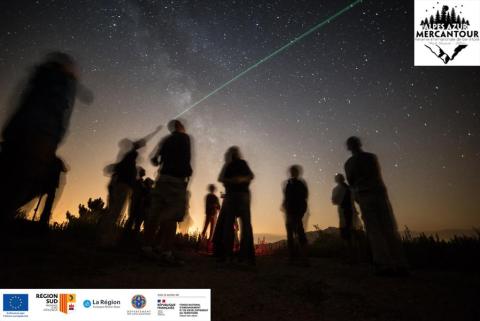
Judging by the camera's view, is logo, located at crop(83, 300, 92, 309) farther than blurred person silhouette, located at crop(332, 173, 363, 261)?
No

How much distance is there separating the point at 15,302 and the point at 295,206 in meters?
4.59

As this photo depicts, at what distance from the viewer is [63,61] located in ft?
9.05

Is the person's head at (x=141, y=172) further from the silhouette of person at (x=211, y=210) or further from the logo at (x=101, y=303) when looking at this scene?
the logo at (x=101, y=303)

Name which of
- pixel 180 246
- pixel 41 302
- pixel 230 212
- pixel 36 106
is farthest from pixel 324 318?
pixel 180 246

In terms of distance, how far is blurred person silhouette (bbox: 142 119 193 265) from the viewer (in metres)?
3.74

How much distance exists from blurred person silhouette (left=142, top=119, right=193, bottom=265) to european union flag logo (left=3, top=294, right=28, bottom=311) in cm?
168

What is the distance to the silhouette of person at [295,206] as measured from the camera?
5294 mm

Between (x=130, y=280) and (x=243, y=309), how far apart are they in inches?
51.3

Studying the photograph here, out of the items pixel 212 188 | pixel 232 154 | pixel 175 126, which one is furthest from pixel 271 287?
pixel 212 188

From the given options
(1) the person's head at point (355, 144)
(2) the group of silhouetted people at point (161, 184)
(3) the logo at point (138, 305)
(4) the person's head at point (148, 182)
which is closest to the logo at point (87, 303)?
(3) the logo at point (138, 305)

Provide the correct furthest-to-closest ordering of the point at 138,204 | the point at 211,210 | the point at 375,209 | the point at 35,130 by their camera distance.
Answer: the point at 211,210 < the point at 138,204 < the point at 375,209 < the point at 35,130

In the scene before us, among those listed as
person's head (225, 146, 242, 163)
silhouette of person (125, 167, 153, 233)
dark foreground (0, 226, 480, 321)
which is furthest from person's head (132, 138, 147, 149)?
dark foreground (0, 226, 480, 321)

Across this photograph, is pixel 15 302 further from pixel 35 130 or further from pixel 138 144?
pixel 138 144

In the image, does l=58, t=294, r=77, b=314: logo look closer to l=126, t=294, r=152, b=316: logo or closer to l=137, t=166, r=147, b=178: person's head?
l=126, t=294, r=152, b=316: logo
